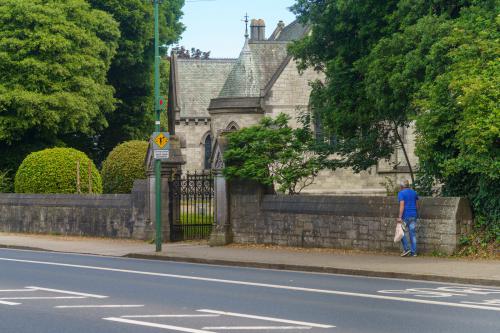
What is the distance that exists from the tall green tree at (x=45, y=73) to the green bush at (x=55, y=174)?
32.8 feet

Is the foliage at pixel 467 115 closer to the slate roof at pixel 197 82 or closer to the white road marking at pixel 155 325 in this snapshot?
the white road marking at pixel 155 325

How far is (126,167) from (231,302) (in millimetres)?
26559

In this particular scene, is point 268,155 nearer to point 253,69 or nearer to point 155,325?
point 155,325

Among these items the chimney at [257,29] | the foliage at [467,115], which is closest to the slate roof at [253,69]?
the chimney at [257,29]

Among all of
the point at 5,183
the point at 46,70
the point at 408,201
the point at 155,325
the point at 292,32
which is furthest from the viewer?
the point at 292,32

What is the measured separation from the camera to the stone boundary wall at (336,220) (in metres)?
21.6

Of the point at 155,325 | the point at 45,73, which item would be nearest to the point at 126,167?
the point at 45,73

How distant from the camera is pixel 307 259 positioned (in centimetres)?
2167

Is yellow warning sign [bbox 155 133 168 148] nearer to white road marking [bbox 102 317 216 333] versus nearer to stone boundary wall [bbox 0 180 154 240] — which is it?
stone boundary wall [bbox 0 180 154 240]

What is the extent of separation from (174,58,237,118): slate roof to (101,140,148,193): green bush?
27.9 meters

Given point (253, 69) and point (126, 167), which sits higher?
point (253, 69)

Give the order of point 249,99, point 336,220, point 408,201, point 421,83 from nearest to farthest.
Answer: point 408,201, point 421,83, point 336,220, point 249,99

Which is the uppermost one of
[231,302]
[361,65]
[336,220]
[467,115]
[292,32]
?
[292,32]

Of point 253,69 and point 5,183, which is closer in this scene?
point 5,183
